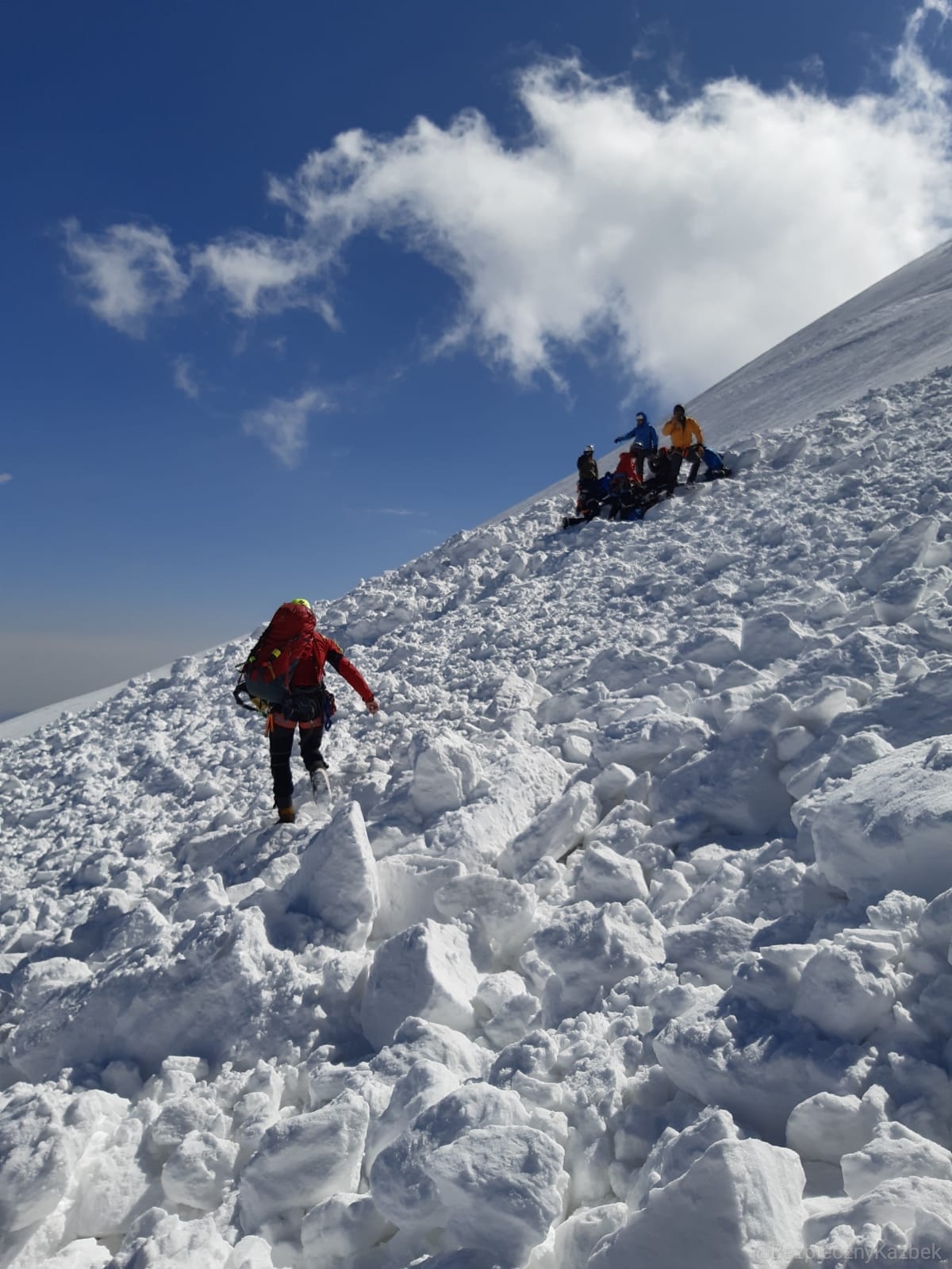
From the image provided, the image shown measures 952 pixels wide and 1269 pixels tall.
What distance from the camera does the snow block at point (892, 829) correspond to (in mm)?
2711

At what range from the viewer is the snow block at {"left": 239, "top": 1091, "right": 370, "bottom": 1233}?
2420mm

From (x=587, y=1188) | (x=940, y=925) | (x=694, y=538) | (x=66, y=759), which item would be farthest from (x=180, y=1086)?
(x=694, y=538)

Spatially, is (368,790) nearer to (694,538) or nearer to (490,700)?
(490,700)

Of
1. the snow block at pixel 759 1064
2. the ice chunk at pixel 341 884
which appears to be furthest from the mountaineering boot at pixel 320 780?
the snow block at pixel 759 1064

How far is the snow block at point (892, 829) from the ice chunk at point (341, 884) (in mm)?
2196

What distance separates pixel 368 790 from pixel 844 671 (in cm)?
343

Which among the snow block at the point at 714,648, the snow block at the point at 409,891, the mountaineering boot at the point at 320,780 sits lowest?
the snow block at the point at 409,891

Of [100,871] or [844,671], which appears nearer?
[844,671]

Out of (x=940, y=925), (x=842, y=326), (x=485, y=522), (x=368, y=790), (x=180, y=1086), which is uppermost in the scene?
(x=842, y=326)

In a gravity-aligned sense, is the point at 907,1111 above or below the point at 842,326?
below

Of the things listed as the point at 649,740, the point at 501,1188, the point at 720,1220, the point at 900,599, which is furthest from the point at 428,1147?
the point at 900,599

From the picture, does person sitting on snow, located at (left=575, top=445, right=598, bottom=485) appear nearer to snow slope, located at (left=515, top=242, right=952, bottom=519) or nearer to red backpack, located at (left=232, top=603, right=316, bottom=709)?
snow slope, located at (left=515, top=242, right=952, bottom=519)

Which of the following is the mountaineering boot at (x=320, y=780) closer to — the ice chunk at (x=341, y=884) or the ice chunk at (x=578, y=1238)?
the ice chunk at (x=341, y=884)

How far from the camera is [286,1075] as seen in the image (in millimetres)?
3066
